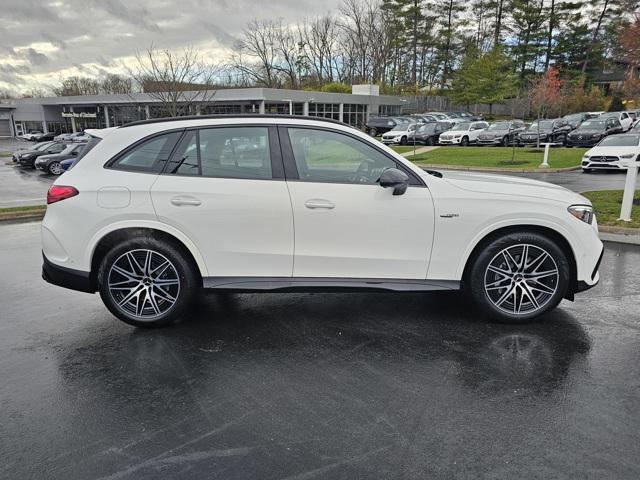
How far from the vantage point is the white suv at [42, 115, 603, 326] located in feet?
13.5

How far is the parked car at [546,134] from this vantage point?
89.1 feet

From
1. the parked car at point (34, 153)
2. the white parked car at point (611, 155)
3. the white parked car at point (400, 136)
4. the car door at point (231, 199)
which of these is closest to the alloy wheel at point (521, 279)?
the car door at point (231, 199)

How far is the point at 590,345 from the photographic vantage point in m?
3.96

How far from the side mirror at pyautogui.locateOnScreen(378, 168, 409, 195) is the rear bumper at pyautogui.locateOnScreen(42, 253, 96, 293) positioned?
273 centimetres

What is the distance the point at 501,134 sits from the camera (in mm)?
28766

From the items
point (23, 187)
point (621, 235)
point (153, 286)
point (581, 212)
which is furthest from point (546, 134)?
point (153, 286)

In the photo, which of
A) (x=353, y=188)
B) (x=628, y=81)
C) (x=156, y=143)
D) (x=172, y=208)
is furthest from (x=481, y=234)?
(x=628, y=81)

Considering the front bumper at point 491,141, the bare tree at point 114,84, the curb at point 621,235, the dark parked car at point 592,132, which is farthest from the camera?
the bare tree at point 114,84

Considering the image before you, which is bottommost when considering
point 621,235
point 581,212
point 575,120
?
point 621,235

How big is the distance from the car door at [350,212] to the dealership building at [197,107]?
76.0 ft

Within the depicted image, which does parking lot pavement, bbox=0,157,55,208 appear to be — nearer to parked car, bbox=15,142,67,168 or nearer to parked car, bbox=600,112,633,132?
parked car, bbox=15,142,67,168

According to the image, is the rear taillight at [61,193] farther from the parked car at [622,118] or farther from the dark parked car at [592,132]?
the parked car at [622,118]

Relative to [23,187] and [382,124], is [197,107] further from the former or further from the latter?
[382,124]

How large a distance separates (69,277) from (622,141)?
1908 cm
